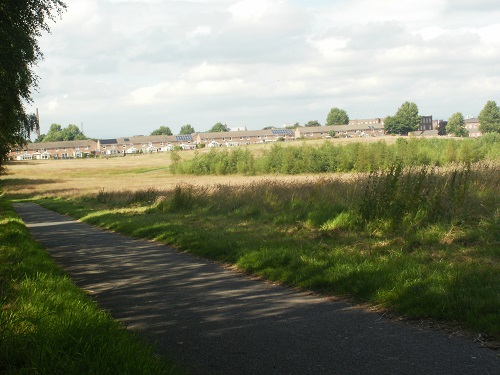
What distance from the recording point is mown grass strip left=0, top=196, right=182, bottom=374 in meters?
4.54

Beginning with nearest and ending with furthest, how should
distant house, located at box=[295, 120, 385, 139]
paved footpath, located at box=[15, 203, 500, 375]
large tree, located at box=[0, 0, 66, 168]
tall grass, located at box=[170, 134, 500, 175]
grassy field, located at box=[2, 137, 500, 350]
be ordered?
1. paved footpath, located at box=[15, 203, 500, 375]
2. grassy field, located at box=[2, 137, 500, 350]
3. large tree, located at box=[0, 0, 66, 168]
4. tall grass, located at box=[170, 134, 500, 175]
5. distant house, located at box=[295, 120, 385, 139]

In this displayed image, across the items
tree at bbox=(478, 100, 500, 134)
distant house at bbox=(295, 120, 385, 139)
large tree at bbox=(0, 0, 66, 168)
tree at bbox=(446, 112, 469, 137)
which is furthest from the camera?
distant house at bbox=(295, 120, 385, 139)

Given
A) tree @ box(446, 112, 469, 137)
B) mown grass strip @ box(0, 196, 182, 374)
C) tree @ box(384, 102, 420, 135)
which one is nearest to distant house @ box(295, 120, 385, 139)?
tree @ box(384, 102, 420, 135)

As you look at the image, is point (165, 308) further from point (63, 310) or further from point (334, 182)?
point (334, 182)

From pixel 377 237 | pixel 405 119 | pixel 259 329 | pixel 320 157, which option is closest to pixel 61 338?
pixel 259 329

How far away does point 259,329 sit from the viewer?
6.42 m

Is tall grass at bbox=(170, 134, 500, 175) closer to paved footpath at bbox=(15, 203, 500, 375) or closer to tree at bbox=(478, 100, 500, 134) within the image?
tree at bbox=(478, 100, 500, 134)

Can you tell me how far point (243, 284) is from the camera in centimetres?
909

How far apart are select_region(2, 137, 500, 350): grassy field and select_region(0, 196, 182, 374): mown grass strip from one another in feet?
11.3

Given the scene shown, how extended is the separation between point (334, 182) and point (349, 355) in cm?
1479

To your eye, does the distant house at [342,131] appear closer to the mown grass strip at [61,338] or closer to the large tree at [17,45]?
the large tree at [17,45]

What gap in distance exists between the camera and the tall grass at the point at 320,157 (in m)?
62.8

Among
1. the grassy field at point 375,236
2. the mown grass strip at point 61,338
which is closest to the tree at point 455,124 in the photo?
the grassy field at point 375,236

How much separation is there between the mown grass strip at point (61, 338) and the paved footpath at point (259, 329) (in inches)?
23.5
